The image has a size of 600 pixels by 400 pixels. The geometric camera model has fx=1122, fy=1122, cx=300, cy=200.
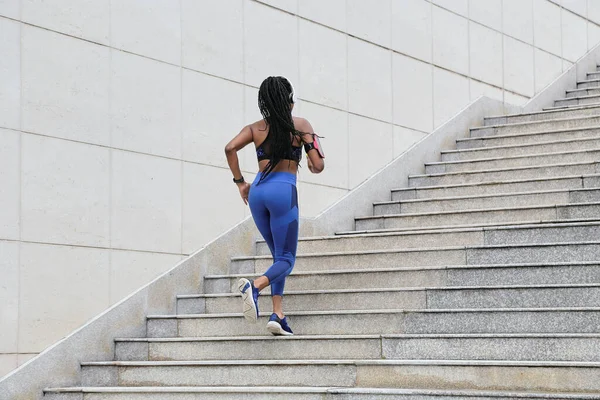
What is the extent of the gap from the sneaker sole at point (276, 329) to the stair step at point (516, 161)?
4282 mm

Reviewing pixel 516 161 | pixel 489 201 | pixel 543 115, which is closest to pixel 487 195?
pixel 489 201

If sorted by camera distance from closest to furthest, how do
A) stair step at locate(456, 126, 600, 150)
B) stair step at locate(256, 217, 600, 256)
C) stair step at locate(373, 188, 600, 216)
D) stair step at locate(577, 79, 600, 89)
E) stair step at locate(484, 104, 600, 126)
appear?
stair step at locate(256, 217, 600, 256), stair step at locate(373, 188, 600, 216), stair step at locate(456, 126, 600, 150), stair step at locate(484, 104, 600, 126), stair step at locate(577, 79, 600, 89)

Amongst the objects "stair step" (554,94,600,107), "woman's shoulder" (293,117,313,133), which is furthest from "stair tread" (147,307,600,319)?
"stair step" (554,94,600,107)

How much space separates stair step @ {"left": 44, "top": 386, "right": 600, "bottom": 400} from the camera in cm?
651

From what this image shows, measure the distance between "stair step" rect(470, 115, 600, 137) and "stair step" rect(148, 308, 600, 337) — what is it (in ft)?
16.1

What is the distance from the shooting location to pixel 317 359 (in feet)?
26.4

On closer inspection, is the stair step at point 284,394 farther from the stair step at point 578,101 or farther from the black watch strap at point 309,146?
the stair step at point 578,101

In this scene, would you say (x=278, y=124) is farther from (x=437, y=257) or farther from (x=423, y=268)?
(x=437, y=257)

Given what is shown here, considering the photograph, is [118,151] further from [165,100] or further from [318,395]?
[318,395]

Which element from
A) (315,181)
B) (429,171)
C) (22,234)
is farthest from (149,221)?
(429,171)

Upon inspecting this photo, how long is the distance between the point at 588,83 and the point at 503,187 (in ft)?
20.2

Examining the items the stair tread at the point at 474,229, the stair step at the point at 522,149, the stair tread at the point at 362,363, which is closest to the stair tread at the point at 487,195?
the stair tread at the point at 474,229

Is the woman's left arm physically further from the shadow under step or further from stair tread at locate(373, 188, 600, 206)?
stair tread at locate(373, 188, 600, 206)

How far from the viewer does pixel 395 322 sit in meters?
8.20
